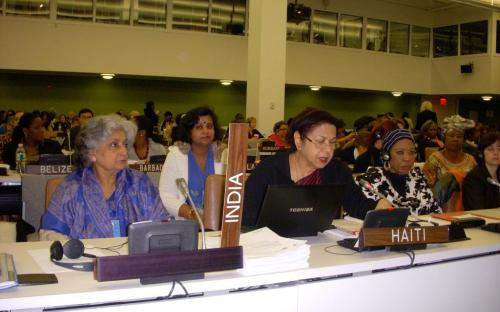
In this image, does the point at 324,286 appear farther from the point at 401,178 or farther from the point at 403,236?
the point at 401,178

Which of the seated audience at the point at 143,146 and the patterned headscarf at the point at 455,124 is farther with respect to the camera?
the seated audience at the point at 143,146

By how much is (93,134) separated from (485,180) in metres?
2.64

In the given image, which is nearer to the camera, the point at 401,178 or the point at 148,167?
the point at 401,178

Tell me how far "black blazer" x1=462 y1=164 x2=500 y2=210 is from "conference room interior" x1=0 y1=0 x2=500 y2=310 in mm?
5443

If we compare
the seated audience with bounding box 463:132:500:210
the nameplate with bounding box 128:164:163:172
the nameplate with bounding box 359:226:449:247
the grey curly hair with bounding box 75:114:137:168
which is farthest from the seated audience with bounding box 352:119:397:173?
the grey curly hair with bounding box 75:114:137:168

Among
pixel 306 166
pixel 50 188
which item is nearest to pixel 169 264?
pixel 306 166

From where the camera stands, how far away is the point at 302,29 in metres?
13.4

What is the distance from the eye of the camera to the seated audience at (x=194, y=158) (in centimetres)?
373

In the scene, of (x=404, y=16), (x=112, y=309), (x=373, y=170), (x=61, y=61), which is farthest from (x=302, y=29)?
(x=112, y=309)

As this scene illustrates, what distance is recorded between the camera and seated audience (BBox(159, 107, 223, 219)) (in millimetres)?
3732

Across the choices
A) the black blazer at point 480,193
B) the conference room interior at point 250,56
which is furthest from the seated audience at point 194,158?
the conference room interior at point 250,56

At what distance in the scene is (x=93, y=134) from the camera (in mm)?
2689

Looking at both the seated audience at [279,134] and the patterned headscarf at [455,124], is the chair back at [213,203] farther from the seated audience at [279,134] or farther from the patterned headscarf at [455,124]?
the seated audience at [279,134]

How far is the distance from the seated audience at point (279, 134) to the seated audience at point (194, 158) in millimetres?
3008
